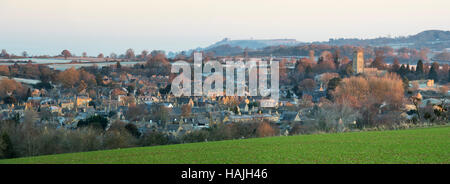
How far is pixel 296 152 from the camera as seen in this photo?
998cm

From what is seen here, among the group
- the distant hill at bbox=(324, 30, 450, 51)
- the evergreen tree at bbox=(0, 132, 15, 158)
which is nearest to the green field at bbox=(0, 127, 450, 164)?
the evergreen tree at bbox=(0, 132, 15, 158)

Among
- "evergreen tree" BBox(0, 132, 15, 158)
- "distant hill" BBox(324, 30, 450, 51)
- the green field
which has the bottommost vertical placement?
"evergreen tree" BBox(0, 132, 15, 158)

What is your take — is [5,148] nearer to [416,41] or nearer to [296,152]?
[296,152]

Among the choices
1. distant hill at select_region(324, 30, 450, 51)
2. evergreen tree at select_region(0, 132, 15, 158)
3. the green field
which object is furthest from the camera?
distant hill at select_region(324, 30, 450, 51)

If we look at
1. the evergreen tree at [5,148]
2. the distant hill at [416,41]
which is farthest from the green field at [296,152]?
the distant hill at [416,41]

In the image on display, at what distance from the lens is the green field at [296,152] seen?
9.14 meters

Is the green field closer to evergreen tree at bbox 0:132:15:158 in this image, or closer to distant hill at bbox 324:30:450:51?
evergreen tree at bbox 0:132:15:158

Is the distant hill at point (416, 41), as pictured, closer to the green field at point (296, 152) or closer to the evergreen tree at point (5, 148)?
the green field at point (296, 152)

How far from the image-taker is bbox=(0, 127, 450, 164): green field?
30.0 ft

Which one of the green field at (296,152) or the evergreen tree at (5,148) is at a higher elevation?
the green field at (296,152)

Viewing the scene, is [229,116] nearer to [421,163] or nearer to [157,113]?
[157,113]

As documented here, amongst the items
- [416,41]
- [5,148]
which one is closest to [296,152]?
[5,148]

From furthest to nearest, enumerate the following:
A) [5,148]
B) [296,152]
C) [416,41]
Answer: [416,41], [5,148], [296,152]

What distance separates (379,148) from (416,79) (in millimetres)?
50939
